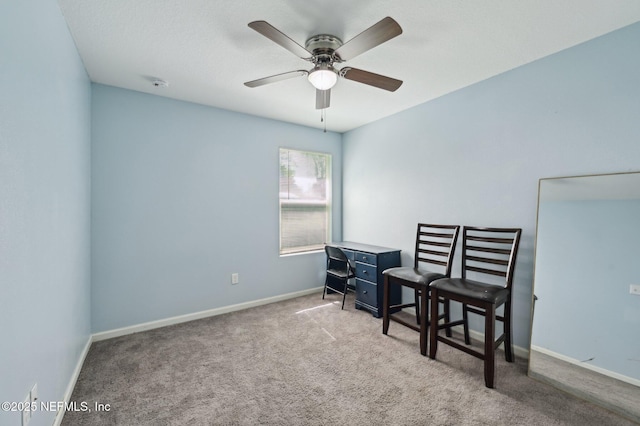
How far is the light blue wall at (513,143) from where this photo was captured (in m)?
1.89

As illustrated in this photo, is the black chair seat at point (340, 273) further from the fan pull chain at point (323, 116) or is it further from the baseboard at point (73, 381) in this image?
the baseboard at point (73, 381)

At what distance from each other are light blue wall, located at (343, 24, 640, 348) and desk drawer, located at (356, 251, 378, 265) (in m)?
0.47

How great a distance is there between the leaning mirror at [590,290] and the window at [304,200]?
2.70 m

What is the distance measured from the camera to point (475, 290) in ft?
6.83

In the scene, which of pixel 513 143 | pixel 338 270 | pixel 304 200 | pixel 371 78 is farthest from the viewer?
pixel 304 200

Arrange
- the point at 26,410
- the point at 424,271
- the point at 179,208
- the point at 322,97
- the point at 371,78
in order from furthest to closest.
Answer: the point at 179,208 → the point at 424,271 → the point at 322,97 → the point at 371,78 → the point at 26,410

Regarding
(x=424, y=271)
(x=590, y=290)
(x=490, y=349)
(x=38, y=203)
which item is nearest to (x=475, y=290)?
(x=490, y=349)

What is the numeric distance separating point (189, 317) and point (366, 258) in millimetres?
2155

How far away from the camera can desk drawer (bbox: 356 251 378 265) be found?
10.4 feet

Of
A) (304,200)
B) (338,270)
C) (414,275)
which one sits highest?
(304,200)

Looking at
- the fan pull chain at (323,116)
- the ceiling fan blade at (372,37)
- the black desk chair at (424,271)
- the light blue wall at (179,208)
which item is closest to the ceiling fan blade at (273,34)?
the ceiling fan blade at (372,37)

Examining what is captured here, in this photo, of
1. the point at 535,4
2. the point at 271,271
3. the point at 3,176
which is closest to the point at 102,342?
the point at 271,271

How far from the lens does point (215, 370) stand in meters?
2.15

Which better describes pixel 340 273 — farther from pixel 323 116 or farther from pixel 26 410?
pixel 26 410
